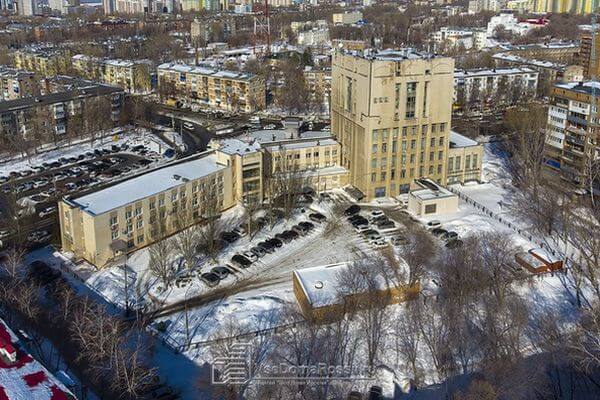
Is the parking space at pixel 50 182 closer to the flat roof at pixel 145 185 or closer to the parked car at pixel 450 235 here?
the flat roof at pixel 145 185

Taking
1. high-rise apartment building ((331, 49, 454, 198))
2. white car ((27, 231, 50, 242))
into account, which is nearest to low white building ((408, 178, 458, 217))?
high-rise apartment building ((331, 49, 454, 198))

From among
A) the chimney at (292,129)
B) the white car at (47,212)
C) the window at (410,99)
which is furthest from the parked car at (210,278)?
the chimney at (292,129)

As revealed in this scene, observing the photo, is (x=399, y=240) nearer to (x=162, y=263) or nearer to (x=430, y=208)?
(x=430, y=208)

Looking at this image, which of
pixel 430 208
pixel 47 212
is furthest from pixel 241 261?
pixel 47 212

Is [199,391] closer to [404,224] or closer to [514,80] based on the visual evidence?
[404,224]

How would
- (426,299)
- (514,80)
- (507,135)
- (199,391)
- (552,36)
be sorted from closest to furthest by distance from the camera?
(199,391) → (426,299) → (507,135) → (514,80) → (552,36)

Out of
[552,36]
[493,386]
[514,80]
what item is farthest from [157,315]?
[552,36]

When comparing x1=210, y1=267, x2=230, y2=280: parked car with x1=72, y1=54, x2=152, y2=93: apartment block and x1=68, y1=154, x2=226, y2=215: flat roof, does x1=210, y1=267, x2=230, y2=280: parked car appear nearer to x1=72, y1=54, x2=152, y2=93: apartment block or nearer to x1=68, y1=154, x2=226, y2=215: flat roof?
x1=68, y1=154, x2=226, y2=215: flat roof
